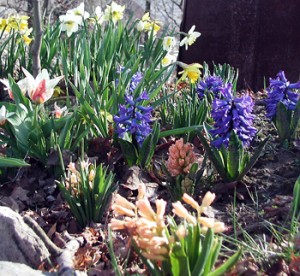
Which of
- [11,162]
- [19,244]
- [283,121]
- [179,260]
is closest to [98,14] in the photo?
[283,121]

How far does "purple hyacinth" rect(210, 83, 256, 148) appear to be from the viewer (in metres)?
2.21

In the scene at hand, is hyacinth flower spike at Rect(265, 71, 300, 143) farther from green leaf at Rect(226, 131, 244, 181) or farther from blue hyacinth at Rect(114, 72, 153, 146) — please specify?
blue hyacinth at Rect(114, 72, 153, 146)

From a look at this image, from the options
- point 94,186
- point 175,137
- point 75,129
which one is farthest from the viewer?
point 175,137

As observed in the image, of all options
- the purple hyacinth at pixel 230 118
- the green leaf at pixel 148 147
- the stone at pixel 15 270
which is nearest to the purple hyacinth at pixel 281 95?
the purple hyacinth at pixel 230 118

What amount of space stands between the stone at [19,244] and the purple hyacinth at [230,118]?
0.82 m

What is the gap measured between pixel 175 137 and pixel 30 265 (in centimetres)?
120

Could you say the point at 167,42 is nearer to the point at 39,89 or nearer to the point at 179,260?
the point at 39,89

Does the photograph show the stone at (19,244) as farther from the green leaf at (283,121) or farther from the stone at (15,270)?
the green leaf at (283,121)

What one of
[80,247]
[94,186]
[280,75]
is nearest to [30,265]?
[80,247]

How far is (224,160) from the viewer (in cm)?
227

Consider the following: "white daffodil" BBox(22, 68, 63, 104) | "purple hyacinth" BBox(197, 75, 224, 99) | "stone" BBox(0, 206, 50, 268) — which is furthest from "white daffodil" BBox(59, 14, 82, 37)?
"stone" BBox(0, 206, 50, 268)

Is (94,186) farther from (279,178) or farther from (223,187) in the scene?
(279,178)

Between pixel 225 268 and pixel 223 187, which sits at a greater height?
pixel 225 268

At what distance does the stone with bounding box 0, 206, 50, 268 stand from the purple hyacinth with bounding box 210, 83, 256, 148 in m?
0.82
